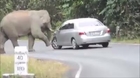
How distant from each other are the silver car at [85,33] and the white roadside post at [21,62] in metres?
12.7

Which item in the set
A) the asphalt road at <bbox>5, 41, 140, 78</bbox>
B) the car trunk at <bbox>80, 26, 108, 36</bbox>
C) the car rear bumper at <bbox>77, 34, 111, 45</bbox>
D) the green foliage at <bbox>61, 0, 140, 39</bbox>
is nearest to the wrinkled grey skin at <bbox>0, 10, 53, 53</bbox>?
the car rear bumper at <bbox>77, 34, 111, 45</bbox>

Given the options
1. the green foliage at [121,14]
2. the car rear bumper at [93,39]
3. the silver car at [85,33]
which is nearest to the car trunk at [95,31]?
the silver car at [85,33]

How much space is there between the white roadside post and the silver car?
12653 mm

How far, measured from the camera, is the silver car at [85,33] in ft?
80.2

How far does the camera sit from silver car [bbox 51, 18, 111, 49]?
24.5 meters

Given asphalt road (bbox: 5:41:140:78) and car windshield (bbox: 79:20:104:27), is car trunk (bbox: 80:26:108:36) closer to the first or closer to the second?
car windshield (bbox: 79:20:104:27)

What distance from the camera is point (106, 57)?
19.0 meters

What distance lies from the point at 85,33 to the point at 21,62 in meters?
12.9

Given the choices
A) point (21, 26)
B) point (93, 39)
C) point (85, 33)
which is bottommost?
point (93, 39)

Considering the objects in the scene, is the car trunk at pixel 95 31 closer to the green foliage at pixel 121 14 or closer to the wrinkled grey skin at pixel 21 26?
the wrinkled grey skin at pixel 21 26

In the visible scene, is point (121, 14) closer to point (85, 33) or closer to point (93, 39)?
point (85, 33)

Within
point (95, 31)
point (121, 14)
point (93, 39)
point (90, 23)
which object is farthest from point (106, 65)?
point (121, 14)

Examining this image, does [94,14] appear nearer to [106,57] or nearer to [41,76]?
[106,57]

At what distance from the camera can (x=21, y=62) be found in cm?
1181
